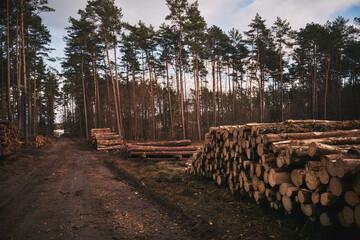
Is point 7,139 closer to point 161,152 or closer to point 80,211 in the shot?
point 161,152

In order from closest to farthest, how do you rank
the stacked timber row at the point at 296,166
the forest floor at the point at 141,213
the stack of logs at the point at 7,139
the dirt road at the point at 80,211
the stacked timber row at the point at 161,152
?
the stacked timber row at the point at 296,166 < the forest floor at the point at 141,213 < the dirt road at the point at 80,211 < the stack of logs at the point at 7,139 < the stacked timber row at the point at 161,152

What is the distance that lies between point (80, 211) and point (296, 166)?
5003 mm

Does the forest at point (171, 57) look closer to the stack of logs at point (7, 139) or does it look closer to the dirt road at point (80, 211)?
the stack of logs at point (7, 139)

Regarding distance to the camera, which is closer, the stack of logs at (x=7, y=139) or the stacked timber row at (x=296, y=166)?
the stacked timber row at (x=296, y=166)

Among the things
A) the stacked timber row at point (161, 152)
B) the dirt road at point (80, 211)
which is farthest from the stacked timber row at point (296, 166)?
the stacked timber row at point (161, 152)

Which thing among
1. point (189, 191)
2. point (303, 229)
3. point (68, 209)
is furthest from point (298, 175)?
point (68, 209)

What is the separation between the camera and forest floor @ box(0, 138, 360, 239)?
3684mm

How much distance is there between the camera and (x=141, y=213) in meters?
4.84

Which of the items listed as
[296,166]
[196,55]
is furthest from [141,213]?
[196,55]

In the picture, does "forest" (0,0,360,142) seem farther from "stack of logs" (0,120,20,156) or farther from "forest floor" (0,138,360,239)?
"forest floor" (0,138,360,239)

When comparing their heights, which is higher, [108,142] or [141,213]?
[108,142]

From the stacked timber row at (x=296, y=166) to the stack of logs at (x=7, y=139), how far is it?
12077 millimetres

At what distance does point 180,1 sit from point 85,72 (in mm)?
19085

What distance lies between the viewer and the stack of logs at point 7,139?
38.2ft
